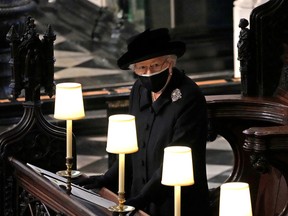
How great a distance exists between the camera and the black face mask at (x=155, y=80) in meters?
6.81

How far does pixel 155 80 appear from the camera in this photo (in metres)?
6.82

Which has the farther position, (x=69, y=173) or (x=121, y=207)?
(x=69, y=173)

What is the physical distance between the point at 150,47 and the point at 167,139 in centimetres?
51

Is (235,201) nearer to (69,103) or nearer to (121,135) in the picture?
(121,135)

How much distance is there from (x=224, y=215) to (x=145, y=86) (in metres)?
1.56

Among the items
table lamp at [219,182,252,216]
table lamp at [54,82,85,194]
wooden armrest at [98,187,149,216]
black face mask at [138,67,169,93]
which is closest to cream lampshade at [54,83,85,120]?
table lamp at [54,82,85,194]

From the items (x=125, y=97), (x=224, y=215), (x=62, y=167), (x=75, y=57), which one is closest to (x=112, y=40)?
(x=75, y=57)

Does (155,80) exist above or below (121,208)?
above

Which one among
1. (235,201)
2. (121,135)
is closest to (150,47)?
(121,135)

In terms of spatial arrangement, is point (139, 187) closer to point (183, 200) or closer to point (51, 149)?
point (183, 200)

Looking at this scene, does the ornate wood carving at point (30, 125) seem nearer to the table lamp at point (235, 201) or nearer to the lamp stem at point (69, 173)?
the lamp stem at point (69, 173)

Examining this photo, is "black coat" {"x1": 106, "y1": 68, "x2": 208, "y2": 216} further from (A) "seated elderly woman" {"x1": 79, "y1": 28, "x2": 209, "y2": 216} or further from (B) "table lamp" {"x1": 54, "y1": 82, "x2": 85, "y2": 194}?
(B) "table lamp" {"x1": 54, "y1": 82, "x2": 85, "y2": 194}

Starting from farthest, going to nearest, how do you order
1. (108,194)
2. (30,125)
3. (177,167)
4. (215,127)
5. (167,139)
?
1. (30,125)
2. (215,127)
3. (108,194)
4. (167,139)
5. (177,167)

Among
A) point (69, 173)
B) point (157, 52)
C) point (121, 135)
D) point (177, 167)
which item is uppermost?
point (157, 52)
